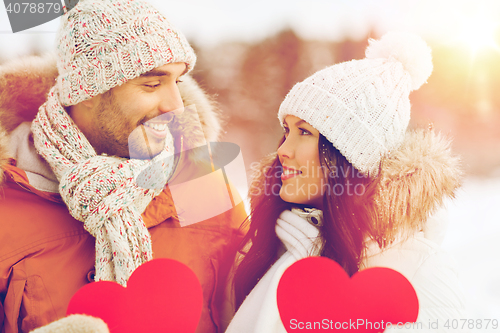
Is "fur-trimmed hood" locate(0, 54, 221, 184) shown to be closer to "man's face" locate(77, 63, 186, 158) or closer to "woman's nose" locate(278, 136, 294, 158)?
"man's face" locate(77, 63, 186, 158)

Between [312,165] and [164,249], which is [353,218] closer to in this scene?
[312,165]

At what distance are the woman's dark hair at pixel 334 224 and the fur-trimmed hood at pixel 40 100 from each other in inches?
19.9

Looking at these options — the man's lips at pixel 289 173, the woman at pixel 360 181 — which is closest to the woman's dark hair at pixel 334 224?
the woman at pixel 360 181

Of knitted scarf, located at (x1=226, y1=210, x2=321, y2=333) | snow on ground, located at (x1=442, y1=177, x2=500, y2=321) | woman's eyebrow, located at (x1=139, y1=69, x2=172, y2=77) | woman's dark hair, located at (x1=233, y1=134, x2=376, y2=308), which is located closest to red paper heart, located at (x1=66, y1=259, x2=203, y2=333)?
knitted scarf, located at (x1=226, y1=210, x2=321, y2=333)

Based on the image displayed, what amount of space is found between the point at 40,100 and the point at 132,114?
0.48 meters

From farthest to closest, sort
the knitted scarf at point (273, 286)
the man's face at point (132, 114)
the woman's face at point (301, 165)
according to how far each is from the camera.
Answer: the man's face at point (132, 114), the woman's face at point (301, 165), the knitted scarf at point (273, 286)

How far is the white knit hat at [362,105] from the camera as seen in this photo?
111cm

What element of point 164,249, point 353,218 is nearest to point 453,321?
point 353,218

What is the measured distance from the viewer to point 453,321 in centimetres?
89

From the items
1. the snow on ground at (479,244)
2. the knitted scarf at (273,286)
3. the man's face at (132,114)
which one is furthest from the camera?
the snow on ground at (479,244)

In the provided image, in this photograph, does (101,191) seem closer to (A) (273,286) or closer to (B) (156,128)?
(B) (156,128)

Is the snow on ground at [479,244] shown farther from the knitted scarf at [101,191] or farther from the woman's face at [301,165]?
the knitted scarf at [101,191]

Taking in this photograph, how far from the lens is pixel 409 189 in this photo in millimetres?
1040

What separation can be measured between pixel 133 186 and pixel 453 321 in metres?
1.09
